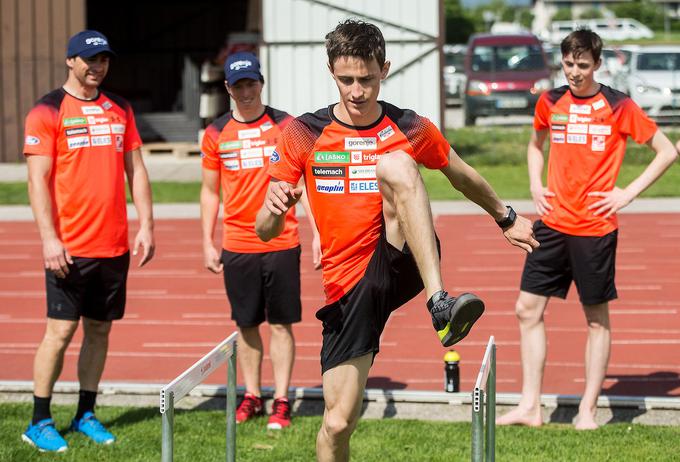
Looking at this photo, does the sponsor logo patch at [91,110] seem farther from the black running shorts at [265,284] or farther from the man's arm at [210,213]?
the black running shorts at [265,284]

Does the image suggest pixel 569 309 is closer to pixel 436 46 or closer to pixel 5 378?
pixel 5 378

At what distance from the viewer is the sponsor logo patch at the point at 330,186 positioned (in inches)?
197

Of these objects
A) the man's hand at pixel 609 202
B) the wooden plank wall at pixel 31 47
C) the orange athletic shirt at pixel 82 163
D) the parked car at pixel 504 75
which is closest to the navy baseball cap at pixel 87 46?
the orange athletic shirt at pixel 82 163

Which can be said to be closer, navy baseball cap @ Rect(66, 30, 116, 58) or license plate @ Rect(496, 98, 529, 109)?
navy baseball cap @ Rect(66, 30, 116, 58)

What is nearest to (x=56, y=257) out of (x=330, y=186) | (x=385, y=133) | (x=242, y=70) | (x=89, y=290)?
(x=89, y=290)

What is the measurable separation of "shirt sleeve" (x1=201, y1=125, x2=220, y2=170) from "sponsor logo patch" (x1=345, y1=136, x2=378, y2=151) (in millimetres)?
2367

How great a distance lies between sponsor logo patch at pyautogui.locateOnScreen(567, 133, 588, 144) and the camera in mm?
6852

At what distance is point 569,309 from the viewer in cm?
1036

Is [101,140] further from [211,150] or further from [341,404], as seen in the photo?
[341,404]

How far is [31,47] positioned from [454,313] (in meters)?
19.3

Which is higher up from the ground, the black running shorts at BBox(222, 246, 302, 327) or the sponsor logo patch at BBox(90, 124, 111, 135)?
the sponsor logo patch at BBox(90, 124, 111, 135)

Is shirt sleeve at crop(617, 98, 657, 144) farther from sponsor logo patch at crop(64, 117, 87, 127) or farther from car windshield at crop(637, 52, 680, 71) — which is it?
car windshield at crop(637, 52, 680, 71)

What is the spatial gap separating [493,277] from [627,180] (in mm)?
7170

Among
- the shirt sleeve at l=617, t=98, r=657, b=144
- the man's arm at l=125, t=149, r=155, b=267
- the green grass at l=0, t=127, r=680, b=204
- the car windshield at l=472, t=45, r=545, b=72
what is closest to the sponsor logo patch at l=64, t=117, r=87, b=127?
the man's arm at l=125, t=149, r=155, b=267
